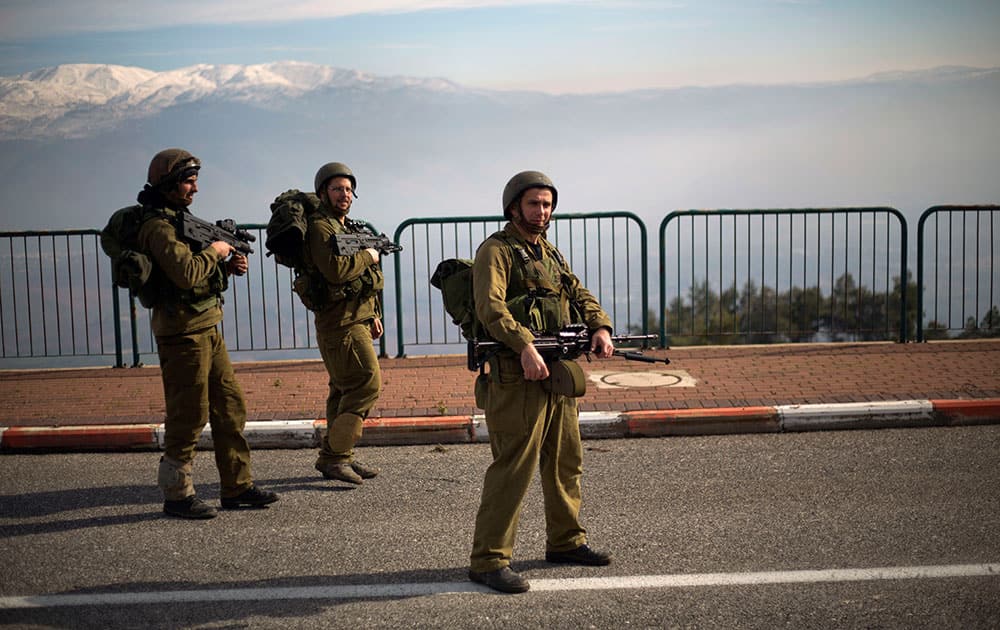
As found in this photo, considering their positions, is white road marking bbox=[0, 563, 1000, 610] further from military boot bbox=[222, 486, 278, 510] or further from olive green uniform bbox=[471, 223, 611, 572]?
military boot bbox=[222, 486, 278, 510]

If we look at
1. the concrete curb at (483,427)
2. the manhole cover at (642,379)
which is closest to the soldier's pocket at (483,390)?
the concrete curb at (483,427)

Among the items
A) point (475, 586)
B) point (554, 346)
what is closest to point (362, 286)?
point (554, 346)

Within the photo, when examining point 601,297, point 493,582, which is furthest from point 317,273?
point 601,297

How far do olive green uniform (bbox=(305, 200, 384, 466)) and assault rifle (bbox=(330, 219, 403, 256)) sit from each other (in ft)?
0.17

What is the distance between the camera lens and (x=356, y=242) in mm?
6602

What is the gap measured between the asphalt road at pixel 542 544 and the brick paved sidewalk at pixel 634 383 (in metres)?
0.98

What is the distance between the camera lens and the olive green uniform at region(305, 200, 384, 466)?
21.6 feet

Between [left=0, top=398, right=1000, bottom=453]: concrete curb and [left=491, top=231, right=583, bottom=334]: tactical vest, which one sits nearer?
[left=491, top=231, right=583, bottom=334]: tactical vest

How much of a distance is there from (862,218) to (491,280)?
26.0 ft

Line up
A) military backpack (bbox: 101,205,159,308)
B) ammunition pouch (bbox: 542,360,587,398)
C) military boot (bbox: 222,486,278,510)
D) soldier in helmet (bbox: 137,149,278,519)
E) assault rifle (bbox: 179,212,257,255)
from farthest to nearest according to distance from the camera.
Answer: military boot (bbox: 222,486,278,510) → assault rifle (bbox: 179,212,257,255) → soldier in helmet (bbox: 137,149,278,519) → military backpack (bbox: 101,205,159,308) → ammunition pouch (bbox: 542,360,587,398)

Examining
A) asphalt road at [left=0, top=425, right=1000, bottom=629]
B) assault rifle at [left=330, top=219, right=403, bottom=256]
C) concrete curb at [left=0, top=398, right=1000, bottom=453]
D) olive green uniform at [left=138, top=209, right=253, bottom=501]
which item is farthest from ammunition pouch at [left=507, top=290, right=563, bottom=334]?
concrete curb at [left=0, top=398, right=1000, bottom=453]

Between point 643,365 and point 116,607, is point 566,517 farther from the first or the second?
point 643,365

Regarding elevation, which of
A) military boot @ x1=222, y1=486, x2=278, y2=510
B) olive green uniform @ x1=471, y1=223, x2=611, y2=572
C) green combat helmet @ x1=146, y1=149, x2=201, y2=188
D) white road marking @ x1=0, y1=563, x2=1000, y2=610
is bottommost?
white road marking @ x1=0, y1=563, x2=1000, y2=610

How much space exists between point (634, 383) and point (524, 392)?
467cm
